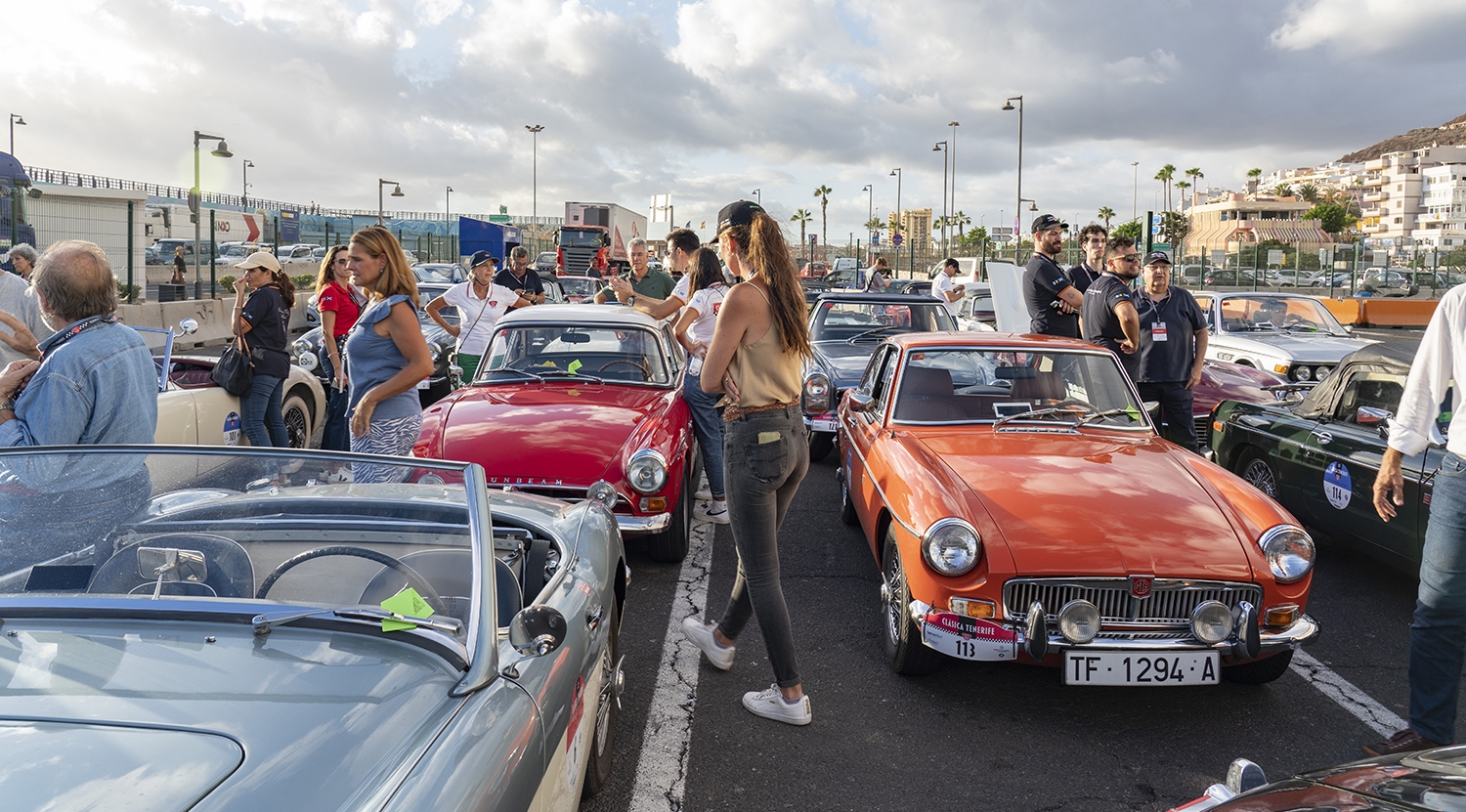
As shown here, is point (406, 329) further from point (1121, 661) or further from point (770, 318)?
point (1121, 661)

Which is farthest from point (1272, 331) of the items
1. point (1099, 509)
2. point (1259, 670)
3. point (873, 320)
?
point (1099, 509)

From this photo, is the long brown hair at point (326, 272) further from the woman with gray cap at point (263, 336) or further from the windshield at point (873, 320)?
the windshield at point (873, 320)

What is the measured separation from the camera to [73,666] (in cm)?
185

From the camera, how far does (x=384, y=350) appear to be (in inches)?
178

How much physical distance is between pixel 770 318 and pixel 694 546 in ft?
9.53

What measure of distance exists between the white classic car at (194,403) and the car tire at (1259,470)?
21.4 ft

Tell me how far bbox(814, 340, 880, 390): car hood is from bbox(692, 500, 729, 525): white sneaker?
1789mm

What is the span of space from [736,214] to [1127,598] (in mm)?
1992

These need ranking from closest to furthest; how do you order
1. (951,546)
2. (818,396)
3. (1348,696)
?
1. (951,546)
2. (1348,696)
3. (818,396)

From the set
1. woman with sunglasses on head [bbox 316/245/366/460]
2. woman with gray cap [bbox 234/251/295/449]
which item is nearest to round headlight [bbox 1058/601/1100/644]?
woman with sunglasses on head [bbox 316/245/366/460]

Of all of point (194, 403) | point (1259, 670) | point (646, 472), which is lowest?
point (1259, 670)

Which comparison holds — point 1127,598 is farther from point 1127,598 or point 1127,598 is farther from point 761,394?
point 761,394

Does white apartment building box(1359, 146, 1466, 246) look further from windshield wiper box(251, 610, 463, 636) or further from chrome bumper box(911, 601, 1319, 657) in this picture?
windshield wiper box(251, 610, 463, 636)

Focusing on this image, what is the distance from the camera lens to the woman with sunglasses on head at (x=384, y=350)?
446 cm
